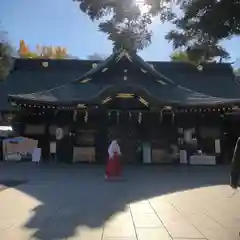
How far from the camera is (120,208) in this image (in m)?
10.1

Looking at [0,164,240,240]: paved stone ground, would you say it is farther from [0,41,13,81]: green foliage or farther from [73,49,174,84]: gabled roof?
[73,49,174,84]: gabled roof

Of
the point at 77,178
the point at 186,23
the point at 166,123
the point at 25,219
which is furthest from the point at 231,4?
the point at 166,123

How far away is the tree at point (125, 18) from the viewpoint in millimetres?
9695

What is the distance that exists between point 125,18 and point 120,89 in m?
11.5

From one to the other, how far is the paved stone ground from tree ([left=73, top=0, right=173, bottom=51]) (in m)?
4.55

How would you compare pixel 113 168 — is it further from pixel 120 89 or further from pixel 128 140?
pixel 128 140

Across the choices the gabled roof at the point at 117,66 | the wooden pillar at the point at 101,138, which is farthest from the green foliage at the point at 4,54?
the wooden pillar at the point at 101,138

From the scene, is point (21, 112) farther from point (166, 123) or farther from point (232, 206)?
point (232, 206)

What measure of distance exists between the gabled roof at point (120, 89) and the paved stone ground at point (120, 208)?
5854 mm

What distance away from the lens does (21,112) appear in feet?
79.0

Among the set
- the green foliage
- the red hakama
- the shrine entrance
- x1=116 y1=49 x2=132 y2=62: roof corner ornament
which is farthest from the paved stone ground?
x1=116 y1=49 x2=132 y2=62: roof corner ornament

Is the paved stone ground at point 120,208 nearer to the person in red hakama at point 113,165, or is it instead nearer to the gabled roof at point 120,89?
the person in red hakama at point 113,165

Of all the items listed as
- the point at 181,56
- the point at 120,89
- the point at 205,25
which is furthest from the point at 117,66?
the point at 205,25

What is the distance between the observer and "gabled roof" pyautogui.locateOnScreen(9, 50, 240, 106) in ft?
73.0
